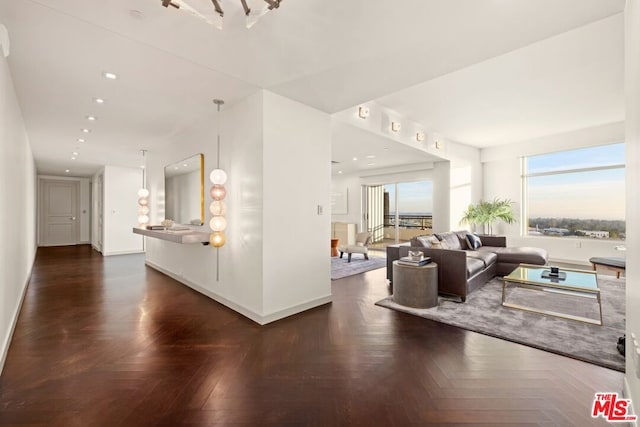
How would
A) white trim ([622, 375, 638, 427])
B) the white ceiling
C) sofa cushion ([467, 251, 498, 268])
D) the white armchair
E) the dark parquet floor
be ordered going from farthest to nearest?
the white armchair → sofa cushion ([467, 251, 498, 268]) → the white ceiling → the dark parquet floor → white trim ([622, 375, 638, 427])

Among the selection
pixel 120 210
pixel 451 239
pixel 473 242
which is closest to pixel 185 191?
pixel 451 239

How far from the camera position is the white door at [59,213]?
1007cm

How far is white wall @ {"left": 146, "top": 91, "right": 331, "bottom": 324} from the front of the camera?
3.26 metres

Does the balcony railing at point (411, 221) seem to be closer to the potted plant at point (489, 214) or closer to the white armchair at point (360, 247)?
the potted plant at point (489, 214)

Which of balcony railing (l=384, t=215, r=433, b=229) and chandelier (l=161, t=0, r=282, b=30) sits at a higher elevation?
chandelier (l=161, t=0, r=282, b=30)

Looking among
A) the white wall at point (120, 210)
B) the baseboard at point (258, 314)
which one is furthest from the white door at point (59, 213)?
the baseboard at point (258, 314)

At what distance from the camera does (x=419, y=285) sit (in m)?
3.63

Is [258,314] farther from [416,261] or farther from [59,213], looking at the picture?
[59,213]

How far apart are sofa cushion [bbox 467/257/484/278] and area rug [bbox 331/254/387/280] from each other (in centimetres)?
219

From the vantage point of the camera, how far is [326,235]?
12.9ft

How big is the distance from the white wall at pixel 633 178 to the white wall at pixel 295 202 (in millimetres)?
2838

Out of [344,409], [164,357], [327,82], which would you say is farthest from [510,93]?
[164,357]

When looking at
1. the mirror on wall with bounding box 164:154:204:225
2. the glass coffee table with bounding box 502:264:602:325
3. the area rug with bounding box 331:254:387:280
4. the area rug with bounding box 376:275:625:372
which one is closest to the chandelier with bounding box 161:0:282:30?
the mirror on wall with bounding box 164:154:204:225

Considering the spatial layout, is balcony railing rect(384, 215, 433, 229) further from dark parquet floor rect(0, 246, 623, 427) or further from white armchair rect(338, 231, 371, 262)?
dark parquet floor rect(0, 246, 623, 427)
